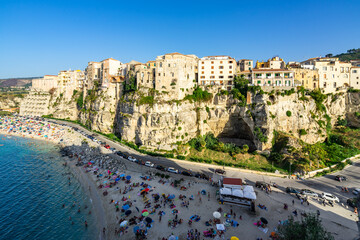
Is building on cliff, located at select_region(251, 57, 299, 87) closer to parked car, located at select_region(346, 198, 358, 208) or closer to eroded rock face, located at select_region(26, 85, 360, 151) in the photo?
eroded rock face, located at select_region(26, 85, 360, 151)

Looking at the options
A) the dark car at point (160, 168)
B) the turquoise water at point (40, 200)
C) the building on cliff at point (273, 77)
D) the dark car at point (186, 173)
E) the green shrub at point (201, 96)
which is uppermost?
the building on cliff at point (273, 77)

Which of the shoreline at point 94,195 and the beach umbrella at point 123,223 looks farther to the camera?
the shoreline at point 94,195

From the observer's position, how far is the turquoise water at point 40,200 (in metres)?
20.6

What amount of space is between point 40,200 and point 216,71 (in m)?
44.9

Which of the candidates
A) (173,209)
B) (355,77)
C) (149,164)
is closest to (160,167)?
(149,164)

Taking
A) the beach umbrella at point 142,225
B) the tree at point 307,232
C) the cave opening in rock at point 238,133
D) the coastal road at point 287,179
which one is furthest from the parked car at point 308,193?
the beach umbrella at point 142,225

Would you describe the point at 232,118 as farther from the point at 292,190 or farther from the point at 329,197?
the point at 329,197

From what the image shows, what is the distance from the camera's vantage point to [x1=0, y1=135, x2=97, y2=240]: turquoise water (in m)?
20.6

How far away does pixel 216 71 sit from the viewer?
48469 millimetres

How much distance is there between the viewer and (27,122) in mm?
67375

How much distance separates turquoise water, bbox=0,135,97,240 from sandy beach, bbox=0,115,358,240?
1992mm

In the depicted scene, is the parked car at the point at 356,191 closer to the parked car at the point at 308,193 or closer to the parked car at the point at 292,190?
the parked car at the point at 308,193

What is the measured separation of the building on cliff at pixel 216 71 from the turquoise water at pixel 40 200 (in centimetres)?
3765

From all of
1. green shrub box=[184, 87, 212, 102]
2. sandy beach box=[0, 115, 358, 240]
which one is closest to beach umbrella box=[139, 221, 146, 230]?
sandy beach box=[0, 115, 358, 240]
